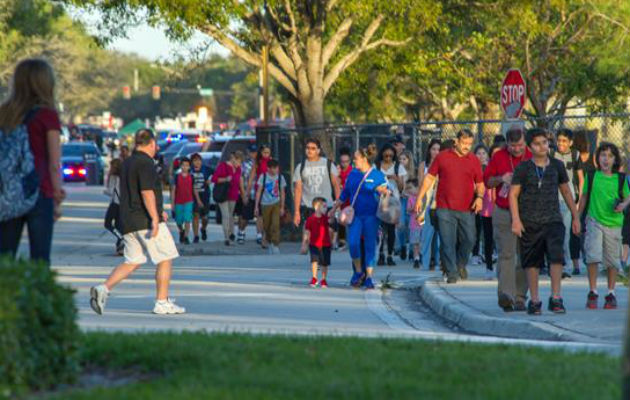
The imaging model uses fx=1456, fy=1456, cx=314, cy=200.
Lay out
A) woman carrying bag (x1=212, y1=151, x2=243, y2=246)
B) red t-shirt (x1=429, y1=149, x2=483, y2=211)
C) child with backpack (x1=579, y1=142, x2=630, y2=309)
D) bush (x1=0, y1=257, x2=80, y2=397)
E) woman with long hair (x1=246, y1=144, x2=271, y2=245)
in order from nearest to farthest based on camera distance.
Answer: bush (x1=0, y1=257, x2=80, y2=397)
child with backpack (x1=579, y1=142, x2=630, y2=309)
red t-shirt (x1=429, y1=149, x2=483, y2=211)
woman with long hair (x1=246, y1=144, x2=271, y2=245)
woman carrying bag (x1=212, y1=151, x2=243, y2=246)

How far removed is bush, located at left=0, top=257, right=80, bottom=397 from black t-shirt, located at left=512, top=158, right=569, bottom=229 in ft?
21.1

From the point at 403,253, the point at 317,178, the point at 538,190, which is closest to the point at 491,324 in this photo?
the point at 538,190

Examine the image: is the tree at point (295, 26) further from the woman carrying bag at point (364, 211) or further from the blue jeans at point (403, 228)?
the woman carrying bag at point (364, 211)

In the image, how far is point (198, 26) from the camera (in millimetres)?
28250

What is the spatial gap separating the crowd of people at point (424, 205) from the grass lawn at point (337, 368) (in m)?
1.25

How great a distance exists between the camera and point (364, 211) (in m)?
17.8

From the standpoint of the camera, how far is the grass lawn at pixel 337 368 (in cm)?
792

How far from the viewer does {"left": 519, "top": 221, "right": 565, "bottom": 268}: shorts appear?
1373 centimetres

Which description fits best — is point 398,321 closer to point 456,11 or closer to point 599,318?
point 599,318

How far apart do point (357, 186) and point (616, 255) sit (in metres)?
4.13

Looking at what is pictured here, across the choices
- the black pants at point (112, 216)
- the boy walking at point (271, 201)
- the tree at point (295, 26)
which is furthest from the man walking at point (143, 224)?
the tree at point (295, 26)

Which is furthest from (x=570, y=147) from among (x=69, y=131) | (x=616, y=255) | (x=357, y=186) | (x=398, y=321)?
(x=69, y=131)

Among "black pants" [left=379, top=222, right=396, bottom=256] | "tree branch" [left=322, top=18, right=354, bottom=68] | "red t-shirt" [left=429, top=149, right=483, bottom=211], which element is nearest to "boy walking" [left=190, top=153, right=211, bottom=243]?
"tree branch" [left=322, top=18, right=354, bottom=68]

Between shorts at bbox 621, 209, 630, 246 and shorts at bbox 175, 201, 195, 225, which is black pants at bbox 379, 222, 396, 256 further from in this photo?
shorts at bbox 621, 209, 630, 246
